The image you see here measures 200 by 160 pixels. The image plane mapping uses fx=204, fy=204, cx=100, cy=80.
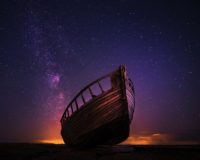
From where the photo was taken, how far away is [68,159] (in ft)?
22.9

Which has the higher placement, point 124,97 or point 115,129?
point 124,97

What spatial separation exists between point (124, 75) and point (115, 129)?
252 centimetres

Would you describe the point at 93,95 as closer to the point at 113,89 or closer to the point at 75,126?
A: the point at 113,89

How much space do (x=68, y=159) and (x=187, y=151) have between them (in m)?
4.64

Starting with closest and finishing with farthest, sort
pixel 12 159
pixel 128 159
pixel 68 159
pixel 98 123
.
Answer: pixel 128 159, pixel 68 159, pixel 12 159, pixel 98 123

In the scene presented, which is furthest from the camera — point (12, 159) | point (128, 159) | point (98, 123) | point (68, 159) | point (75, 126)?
point (75, 126)

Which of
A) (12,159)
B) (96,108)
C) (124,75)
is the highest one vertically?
(124,75)

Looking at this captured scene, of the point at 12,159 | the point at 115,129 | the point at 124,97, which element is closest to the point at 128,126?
the point at 115,129

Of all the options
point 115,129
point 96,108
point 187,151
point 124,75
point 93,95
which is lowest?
point 187,151

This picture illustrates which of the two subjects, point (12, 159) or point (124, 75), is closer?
point (12, 159)

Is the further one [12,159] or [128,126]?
[128,126]

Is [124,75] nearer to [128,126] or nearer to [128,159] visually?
[128,126]

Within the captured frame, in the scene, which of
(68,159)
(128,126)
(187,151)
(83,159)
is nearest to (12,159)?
(68,159)

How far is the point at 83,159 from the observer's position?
6.81 meters
